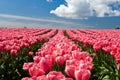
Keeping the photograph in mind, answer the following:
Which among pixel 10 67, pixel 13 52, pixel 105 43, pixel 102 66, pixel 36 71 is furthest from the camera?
pixel 105 43

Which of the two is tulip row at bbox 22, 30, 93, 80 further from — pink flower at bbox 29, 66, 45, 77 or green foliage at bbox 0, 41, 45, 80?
green foliage at bbox 0, 41, 45, 80

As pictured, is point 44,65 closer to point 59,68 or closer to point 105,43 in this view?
point 59,68

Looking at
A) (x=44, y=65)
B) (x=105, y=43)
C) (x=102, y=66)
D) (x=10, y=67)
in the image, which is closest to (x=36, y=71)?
(x=44, y=65)

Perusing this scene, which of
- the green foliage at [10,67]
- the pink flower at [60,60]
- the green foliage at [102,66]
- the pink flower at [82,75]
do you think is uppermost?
the pink flower at [82,75]

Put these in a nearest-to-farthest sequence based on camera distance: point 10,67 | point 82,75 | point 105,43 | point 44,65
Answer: point 82,75, point 44,65, point 10,67, point 105,43

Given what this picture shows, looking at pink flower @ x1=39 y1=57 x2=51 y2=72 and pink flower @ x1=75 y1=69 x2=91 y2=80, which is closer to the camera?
pink flower @ x1=75 y1=69 x2=91 y2=80

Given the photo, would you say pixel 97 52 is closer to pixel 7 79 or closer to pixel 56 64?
pixel 7 79

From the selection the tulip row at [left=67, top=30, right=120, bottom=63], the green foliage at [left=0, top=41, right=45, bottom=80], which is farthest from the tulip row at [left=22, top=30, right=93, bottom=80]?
the green foliage at [left=0, top=41, right=45, bottom=80]

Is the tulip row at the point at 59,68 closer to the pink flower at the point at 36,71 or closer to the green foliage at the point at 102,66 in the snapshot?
the pink flower at the point at 36,71

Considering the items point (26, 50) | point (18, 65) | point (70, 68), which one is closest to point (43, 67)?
point (70, 68)

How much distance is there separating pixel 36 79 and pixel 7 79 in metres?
6.38

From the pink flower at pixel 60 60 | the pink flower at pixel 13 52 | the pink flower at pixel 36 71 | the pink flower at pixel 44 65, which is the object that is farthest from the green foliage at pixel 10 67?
the pink flower at pixel 36 71

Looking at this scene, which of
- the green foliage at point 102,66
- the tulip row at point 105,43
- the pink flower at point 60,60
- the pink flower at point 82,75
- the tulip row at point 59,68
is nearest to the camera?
the tulip row at point 59,68

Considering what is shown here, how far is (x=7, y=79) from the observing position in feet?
Result: 30.4
